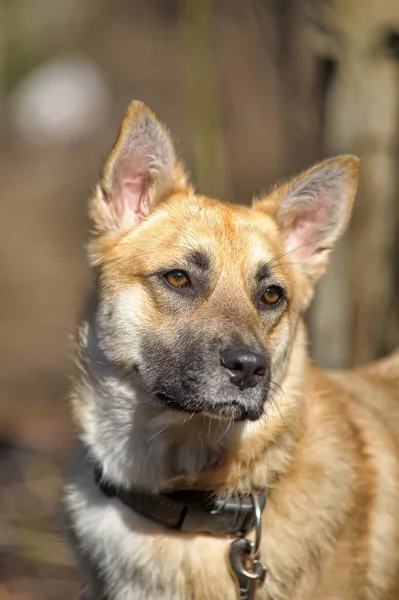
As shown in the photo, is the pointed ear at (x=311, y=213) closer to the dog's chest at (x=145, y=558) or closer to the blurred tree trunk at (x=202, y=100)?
the dog's chest at (x=145, y=558)

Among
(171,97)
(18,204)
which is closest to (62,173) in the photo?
(18,204)

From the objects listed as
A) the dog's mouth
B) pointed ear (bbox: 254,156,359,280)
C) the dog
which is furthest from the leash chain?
pointed ear (bbox: 254,156,359,280)

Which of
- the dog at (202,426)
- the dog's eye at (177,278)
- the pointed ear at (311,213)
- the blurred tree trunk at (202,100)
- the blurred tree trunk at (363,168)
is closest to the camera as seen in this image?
the dog at (202,426)

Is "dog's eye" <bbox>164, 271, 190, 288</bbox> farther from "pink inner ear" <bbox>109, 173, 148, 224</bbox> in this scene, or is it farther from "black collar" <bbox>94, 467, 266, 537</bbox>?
"black collar" <bbox>94, 467, 266, 537</bbox>

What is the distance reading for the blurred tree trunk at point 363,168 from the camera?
5.19 meters

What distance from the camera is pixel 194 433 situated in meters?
3.56

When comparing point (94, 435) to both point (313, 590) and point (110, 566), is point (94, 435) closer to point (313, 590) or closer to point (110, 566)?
point (110, 566)

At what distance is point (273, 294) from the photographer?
3717 mm

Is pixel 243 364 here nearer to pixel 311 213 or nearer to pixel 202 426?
pixel 202 426

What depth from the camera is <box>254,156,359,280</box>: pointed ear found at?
3900 mm

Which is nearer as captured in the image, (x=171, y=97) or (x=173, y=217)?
(x=173, y=217)

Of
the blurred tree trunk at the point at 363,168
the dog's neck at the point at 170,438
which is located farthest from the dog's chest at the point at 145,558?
the blurred tree trunk at the point at 363,168

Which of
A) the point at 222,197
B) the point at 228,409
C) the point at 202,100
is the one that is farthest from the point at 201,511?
the point at 222,197

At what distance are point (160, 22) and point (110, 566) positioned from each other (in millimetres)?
17435
